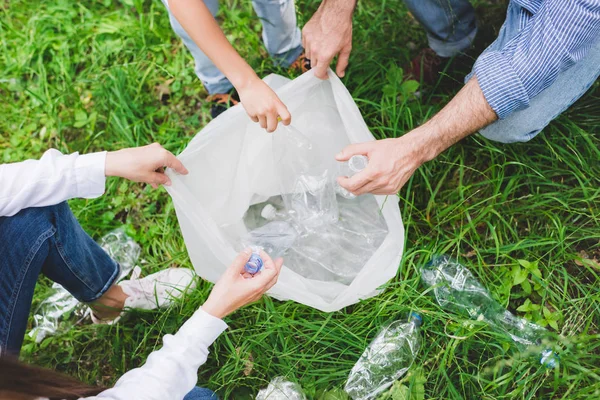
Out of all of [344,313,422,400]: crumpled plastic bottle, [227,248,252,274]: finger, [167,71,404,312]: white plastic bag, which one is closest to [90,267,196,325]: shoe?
[167,71,404,312]: white plastic bag

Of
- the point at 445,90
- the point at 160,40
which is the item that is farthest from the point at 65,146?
the point at 445,90

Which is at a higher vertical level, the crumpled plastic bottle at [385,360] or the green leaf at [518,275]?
the crumpled plastic bottle at [385,360]

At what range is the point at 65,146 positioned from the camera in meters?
2.18

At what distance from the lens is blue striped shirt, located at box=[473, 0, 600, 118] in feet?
4.18

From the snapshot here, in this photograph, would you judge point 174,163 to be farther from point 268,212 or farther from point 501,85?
point 501,85

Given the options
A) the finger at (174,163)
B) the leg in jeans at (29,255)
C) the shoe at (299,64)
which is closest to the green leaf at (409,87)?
the shoe at (299,64)

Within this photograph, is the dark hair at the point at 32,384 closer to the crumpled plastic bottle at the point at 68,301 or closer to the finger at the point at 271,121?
the crumpled plastic bottle at the point at 68,301

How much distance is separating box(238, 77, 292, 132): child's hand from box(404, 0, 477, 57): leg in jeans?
0.67 m

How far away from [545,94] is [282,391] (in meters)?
1.21

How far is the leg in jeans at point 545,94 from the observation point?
1470 mm

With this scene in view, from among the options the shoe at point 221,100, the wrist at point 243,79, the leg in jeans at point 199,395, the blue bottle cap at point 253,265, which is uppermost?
the wrist at point 243,79

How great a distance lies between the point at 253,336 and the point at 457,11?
52.2 inches

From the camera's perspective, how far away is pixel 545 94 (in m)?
1.50

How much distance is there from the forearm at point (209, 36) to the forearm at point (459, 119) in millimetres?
526
